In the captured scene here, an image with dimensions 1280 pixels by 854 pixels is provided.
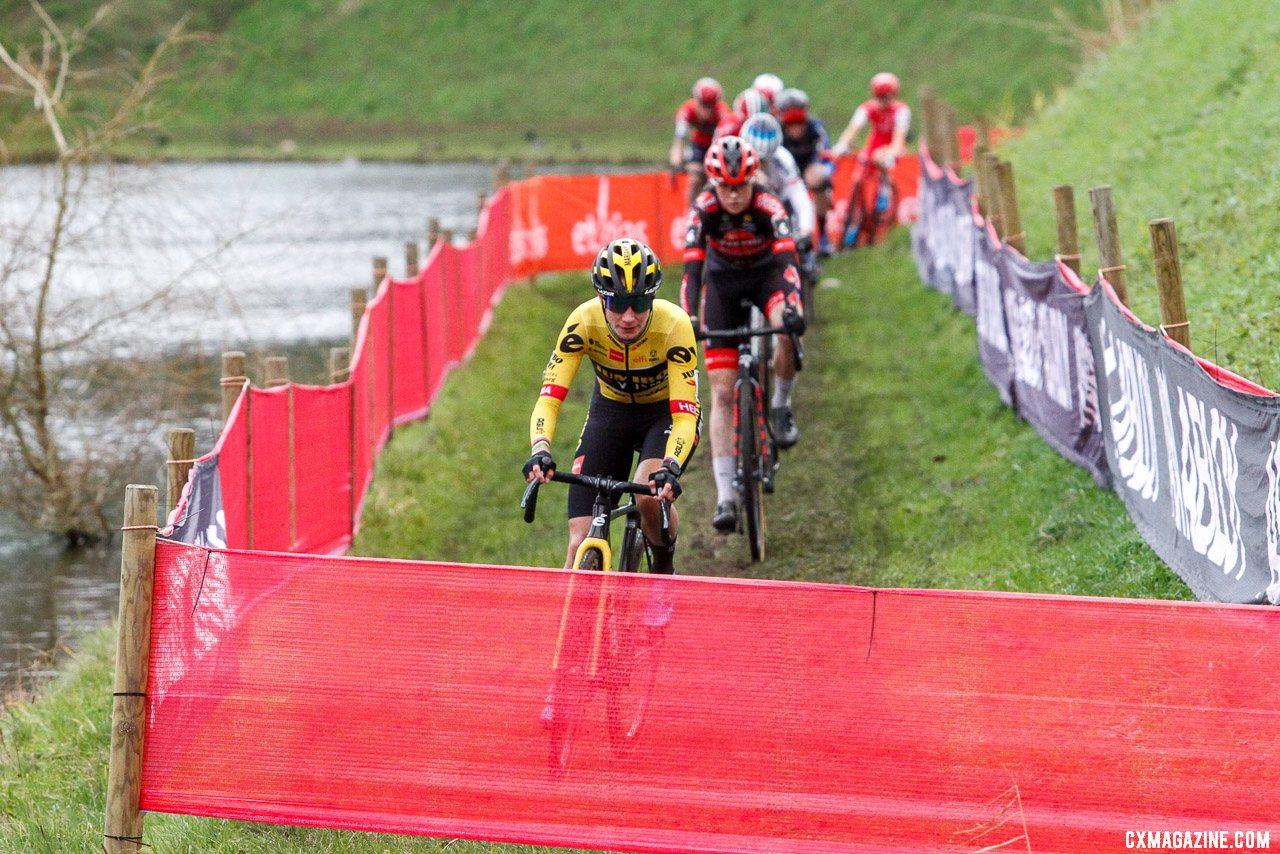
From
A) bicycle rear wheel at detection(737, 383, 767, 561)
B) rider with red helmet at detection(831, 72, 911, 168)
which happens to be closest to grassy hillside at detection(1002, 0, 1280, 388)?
rider with red helmet at detection(831, 72, 911, 168)

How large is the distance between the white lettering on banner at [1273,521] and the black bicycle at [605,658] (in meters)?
2.40

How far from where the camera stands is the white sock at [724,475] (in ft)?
30.1

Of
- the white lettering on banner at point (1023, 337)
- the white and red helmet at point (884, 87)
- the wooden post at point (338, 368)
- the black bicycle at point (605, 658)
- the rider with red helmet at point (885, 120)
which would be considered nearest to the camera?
the black bicycle at point (605, 658)

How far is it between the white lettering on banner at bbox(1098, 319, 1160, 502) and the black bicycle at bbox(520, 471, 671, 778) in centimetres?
365

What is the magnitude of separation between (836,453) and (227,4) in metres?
111

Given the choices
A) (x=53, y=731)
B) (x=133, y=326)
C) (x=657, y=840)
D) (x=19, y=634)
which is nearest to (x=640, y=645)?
(x=657, y=840)

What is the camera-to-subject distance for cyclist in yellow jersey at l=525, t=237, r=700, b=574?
22.0ft

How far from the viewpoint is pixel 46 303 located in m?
14.4

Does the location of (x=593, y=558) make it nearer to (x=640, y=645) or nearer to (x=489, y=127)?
(x=640, y=645)

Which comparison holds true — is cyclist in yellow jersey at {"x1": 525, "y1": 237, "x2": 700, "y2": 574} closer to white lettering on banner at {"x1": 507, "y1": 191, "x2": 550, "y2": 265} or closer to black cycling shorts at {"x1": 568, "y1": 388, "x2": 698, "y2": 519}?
black cycling shorts at {"x1": 568, "y1": 388, "x2": 698, "y2": 519}

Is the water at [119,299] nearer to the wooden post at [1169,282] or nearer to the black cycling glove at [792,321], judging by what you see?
the black cycling glove at [792,321]

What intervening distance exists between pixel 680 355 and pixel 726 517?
2180 millimetres

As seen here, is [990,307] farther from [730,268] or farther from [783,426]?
[730,268]

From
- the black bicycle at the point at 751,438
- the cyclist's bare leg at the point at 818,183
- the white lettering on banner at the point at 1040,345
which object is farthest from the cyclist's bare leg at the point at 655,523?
the cyclist's bare leg at the point at 818,183
